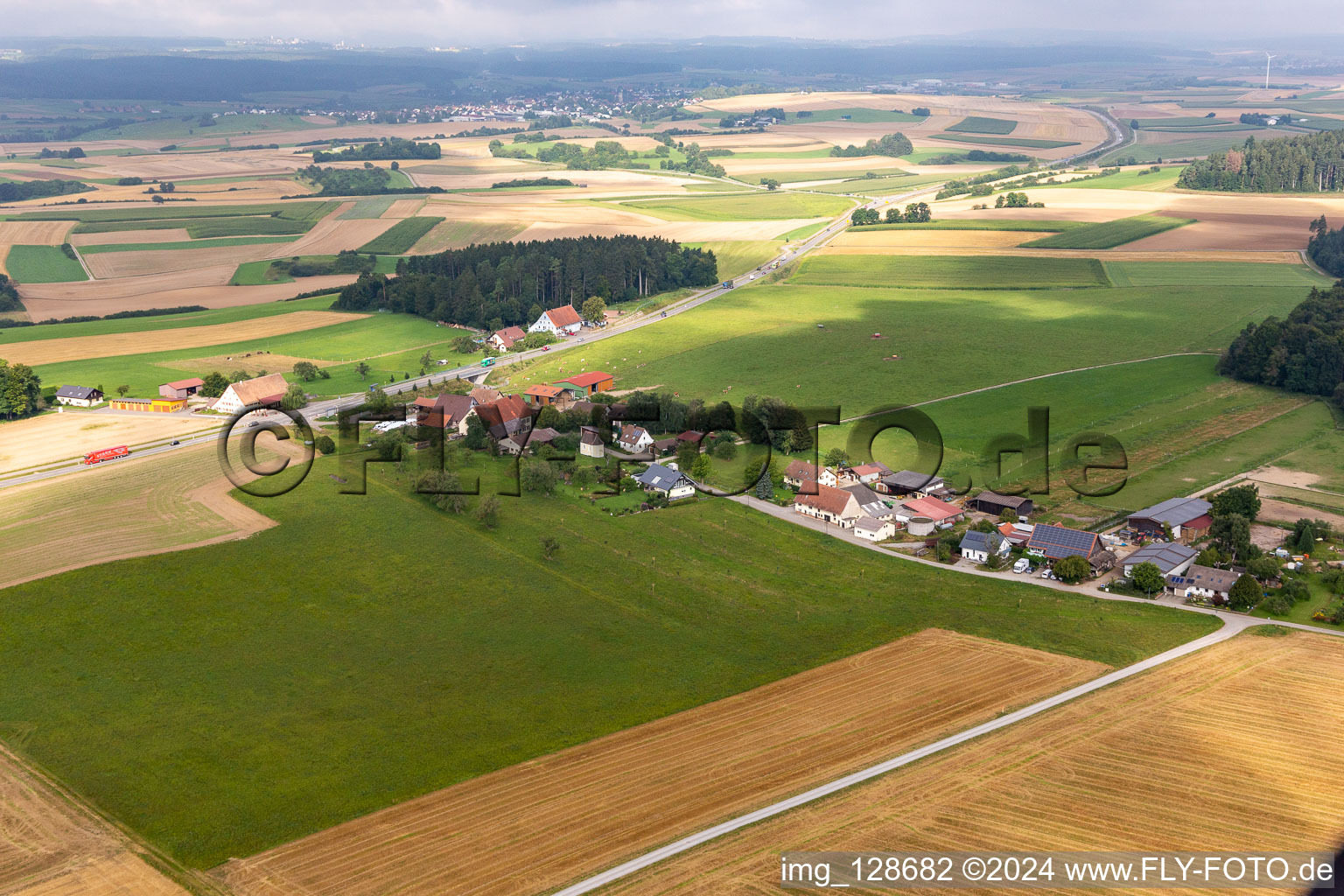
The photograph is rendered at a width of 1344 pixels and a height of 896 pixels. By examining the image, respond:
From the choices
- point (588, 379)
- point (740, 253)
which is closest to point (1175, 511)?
point (588, 379)

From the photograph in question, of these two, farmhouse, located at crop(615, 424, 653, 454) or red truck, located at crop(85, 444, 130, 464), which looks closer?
red truck, located at crop(85, 444, 130, 464)

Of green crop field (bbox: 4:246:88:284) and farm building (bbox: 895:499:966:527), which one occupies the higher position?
green crop field (bbox: 4:246:88:284)

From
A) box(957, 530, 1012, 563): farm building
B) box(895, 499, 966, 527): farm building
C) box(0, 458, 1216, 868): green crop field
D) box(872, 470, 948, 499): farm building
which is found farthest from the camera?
box(872, 470, 948, 499): farm building

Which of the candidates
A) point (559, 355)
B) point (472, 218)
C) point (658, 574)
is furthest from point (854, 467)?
point (472, 218)

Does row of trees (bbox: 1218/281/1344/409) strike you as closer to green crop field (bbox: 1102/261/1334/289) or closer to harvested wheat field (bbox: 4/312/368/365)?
green crop field (bbox: 1102/261/1334/289)

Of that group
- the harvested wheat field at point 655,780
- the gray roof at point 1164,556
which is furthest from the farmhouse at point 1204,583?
the harvested wheat field at point 655,780

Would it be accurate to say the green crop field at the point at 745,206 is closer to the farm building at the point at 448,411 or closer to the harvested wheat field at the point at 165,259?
the harvested wheat field at the point at 165,259

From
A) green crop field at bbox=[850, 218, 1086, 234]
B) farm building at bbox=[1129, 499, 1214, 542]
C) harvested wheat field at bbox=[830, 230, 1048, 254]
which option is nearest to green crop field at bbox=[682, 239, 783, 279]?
harvested wheat field at bbox=[830, 230, 1048, 254]

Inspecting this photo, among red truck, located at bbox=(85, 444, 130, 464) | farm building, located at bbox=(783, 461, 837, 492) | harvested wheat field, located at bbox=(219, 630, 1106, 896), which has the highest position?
red truck, located at bbox=(85, 444, 130, 464)

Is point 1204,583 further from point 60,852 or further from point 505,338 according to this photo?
point 505,338
